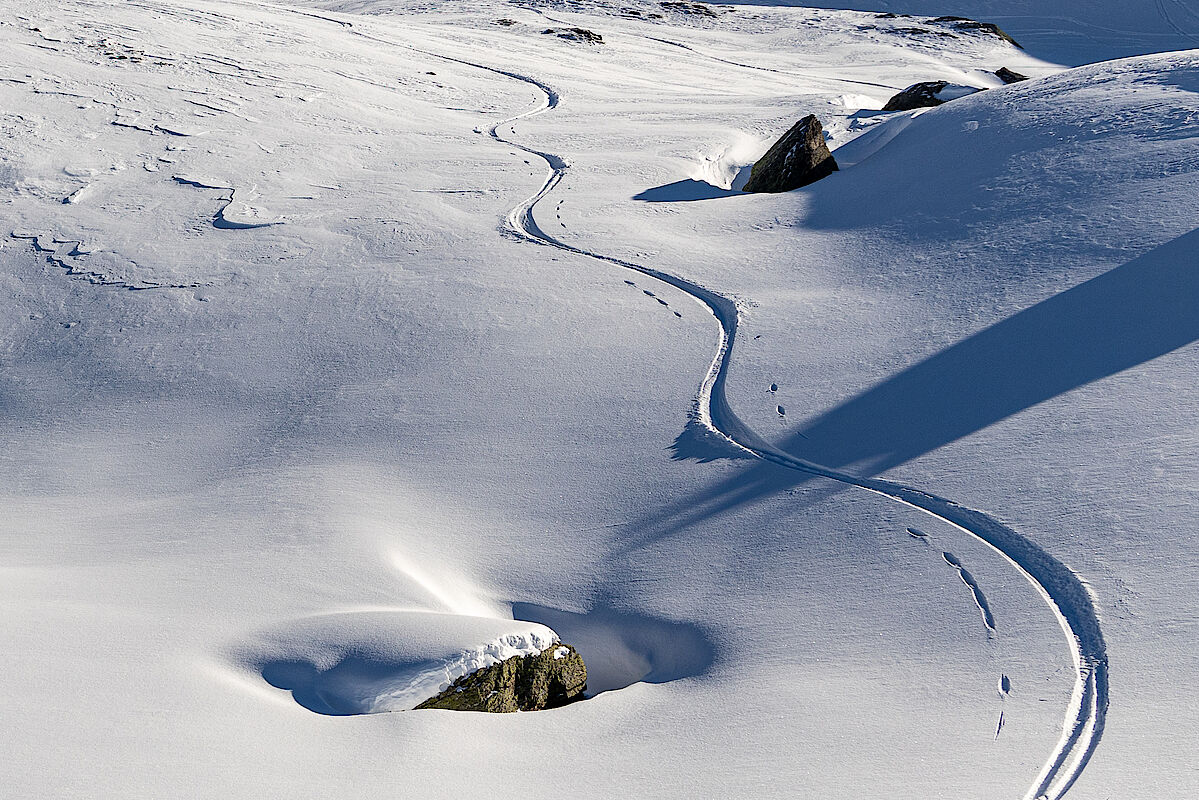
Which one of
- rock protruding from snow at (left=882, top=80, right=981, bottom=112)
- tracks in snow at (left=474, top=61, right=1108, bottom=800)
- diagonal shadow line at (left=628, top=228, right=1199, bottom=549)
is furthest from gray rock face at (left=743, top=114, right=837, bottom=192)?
rock protruding from snow at (left=882, top=80, right=981, bottom=112)

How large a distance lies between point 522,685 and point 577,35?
13003 millimetres

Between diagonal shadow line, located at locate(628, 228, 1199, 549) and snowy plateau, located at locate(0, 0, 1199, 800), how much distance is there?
2cm

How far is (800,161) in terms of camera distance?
19.4 ft

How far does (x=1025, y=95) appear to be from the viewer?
5.78 meters

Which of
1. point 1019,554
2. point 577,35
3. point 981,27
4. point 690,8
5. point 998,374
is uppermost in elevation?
point 981,27

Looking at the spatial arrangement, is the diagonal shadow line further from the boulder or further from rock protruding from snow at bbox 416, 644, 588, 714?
the boulder

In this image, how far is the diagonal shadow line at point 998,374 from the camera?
329 centimetres

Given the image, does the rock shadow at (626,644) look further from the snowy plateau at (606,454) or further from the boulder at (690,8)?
the boulder at (690,8)

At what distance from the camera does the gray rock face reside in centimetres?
591

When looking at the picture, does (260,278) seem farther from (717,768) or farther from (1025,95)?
(1025,95)

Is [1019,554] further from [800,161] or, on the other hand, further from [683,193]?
[683,193]

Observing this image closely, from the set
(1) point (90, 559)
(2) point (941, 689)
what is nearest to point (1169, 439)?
(2) point (941, 689)

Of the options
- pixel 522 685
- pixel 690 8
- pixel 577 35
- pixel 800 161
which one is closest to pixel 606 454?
pixel 522 685

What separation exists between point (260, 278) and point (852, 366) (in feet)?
9.82
